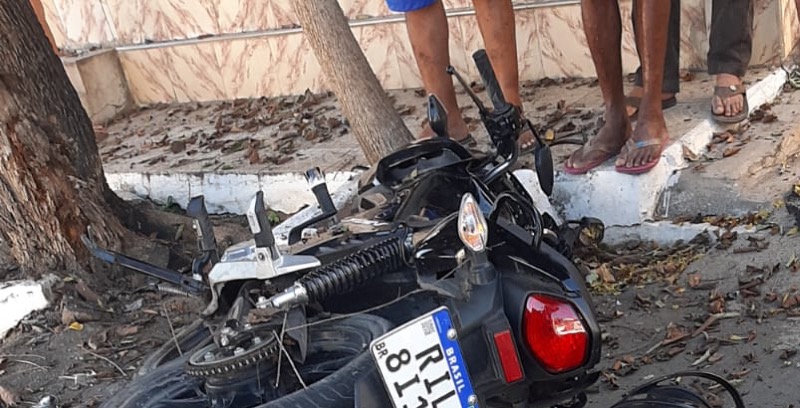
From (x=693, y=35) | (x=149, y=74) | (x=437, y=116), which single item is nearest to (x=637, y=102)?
(x=693, y=35)

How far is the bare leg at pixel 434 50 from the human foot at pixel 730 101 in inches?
56.0

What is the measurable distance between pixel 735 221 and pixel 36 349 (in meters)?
3.66

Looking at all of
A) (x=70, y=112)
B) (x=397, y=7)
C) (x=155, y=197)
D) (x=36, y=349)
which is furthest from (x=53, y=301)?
(x=397, y=7)

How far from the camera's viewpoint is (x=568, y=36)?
23.7 ft

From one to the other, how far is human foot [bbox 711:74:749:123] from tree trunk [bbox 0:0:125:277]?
350cm

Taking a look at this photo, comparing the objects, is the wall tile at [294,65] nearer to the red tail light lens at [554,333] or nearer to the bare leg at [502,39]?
the bare leg at [502,39]

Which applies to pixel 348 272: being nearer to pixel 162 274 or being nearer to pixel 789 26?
pixel 162 274

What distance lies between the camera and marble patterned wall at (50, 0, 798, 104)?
6660mm

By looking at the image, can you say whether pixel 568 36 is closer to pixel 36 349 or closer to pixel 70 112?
pixel 70 112

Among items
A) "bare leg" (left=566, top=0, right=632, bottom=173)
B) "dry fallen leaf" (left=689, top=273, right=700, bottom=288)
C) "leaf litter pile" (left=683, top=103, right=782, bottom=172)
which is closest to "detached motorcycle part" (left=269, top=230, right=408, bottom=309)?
"dry fallen leaf" (left=689, top=273, right=700, bottom=288)

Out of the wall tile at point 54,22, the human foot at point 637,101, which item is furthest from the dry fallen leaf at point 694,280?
the wall tile at point 54,22

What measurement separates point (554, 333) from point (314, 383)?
634 mm

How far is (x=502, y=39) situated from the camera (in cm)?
568

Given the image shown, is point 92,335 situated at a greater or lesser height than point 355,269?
lesser
